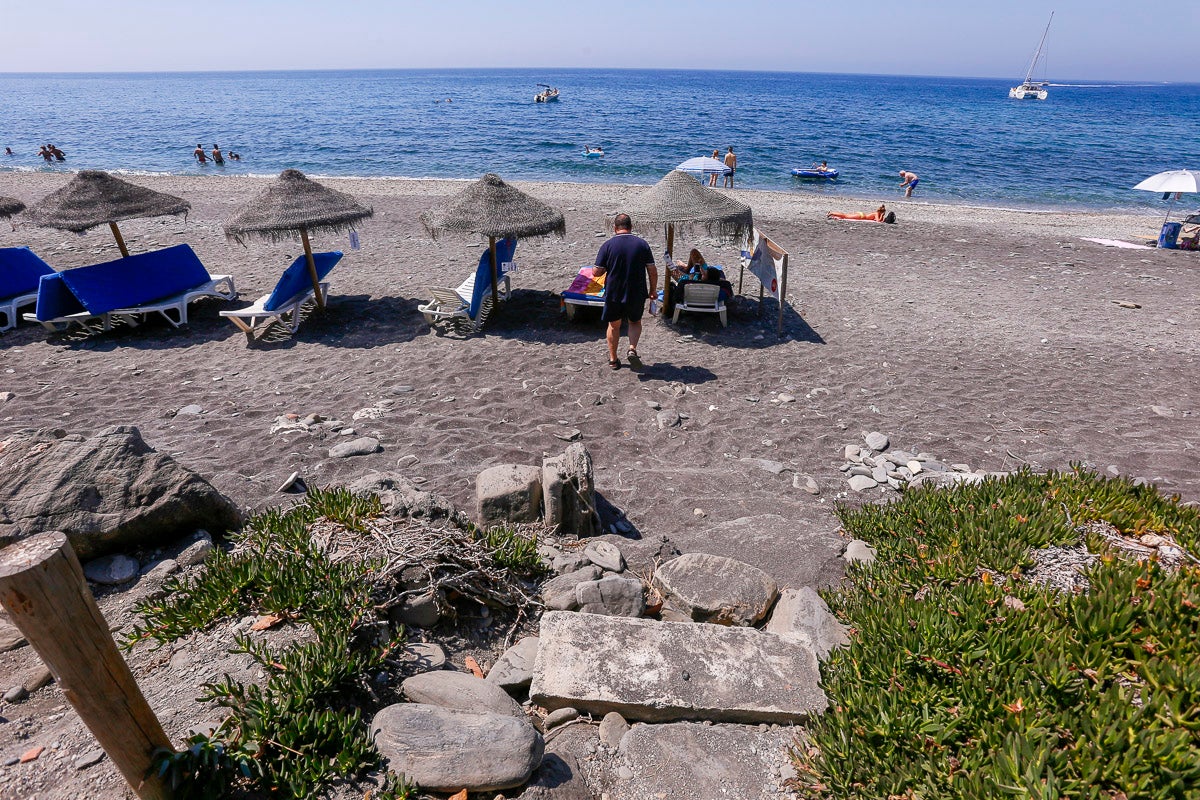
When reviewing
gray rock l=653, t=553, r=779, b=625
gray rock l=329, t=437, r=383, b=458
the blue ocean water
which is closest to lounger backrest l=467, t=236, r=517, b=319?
gray rock l=329, t=437, r=383, b=458

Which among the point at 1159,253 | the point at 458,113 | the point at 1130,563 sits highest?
the point at 458,113

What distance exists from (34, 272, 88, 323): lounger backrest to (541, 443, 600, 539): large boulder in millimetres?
8184

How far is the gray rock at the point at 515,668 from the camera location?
3.20m

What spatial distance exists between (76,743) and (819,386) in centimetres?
689

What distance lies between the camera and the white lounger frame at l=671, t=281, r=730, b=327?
28.7 feet

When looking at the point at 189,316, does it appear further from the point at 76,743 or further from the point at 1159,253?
the point at 1159,253

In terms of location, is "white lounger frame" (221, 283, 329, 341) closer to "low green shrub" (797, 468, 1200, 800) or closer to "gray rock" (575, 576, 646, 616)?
"gray rock" (575, 576, 646, 616)

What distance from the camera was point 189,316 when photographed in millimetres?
9312

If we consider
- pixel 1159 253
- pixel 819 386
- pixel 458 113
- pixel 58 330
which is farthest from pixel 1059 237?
pixel 458 113

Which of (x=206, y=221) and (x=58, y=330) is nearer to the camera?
(x=58, y=330)

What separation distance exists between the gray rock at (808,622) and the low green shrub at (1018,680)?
5.3 inches

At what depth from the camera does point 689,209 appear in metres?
8.41

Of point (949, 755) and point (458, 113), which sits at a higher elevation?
point (458, 113)

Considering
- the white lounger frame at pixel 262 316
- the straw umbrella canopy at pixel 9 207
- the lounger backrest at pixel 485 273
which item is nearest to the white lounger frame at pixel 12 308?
the straw umbrella canopy at pixel 9 207
